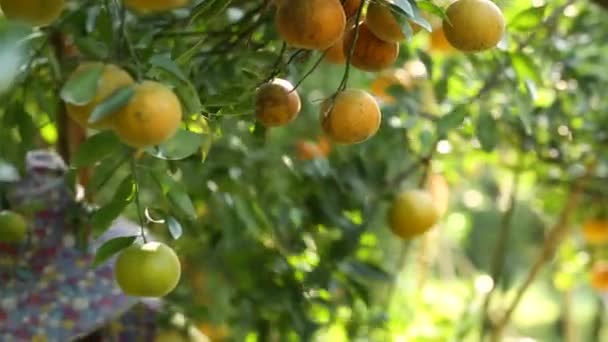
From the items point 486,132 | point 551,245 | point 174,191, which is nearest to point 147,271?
point 174,191

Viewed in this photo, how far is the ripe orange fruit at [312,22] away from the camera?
1.57ft

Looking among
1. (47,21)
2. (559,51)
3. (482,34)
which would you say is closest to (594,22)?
(559,51)

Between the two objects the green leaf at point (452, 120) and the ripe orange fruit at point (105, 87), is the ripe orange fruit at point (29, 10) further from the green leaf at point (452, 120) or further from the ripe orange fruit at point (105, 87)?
the green leaf at point (452, 120)

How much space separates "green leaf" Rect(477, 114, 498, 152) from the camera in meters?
0.88

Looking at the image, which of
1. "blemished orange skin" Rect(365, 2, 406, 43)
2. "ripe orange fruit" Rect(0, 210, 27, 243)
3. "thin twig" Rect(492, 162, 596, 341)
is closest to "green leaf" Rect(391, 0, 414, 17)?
"blemished orange skin" Rect(365, 2, 406, 43)

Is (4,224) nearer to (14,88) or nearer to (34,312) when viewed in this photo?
(34,312)

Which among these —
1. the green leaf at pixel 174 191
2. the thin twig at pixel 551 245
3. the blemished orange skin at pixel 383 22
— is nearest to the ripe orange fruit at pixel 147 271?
the green leaf at pixel 174 191

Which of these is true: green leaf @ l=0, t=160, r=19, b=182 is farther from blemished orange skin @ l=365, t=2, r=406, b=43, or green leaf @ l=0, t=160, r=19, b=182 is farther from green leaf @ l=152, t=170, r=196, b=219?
blemished orange skin @ l=365, t=2, r=406, b=43

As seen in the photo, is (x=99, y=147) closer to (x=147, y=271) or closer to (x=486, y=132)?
(x=147, y=271)

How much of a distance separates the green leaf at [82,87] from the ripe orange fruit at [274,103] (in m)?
0.13

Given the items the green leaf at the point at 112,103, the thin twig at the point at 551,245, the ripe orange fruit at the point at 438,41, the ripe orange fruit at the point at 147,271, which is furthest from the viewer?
the thin twig at the point at 551,245

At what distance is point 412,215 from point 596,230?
56 cm

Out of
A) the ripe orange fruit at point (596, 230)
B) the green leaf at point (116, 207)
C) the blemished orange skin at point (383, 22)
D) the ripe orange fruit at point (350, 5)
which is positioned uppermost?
the blemished orange skin at point (383, 22)

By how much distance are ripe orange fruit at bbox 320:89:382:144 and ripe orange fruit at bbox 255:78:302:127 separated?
0.9 inches
